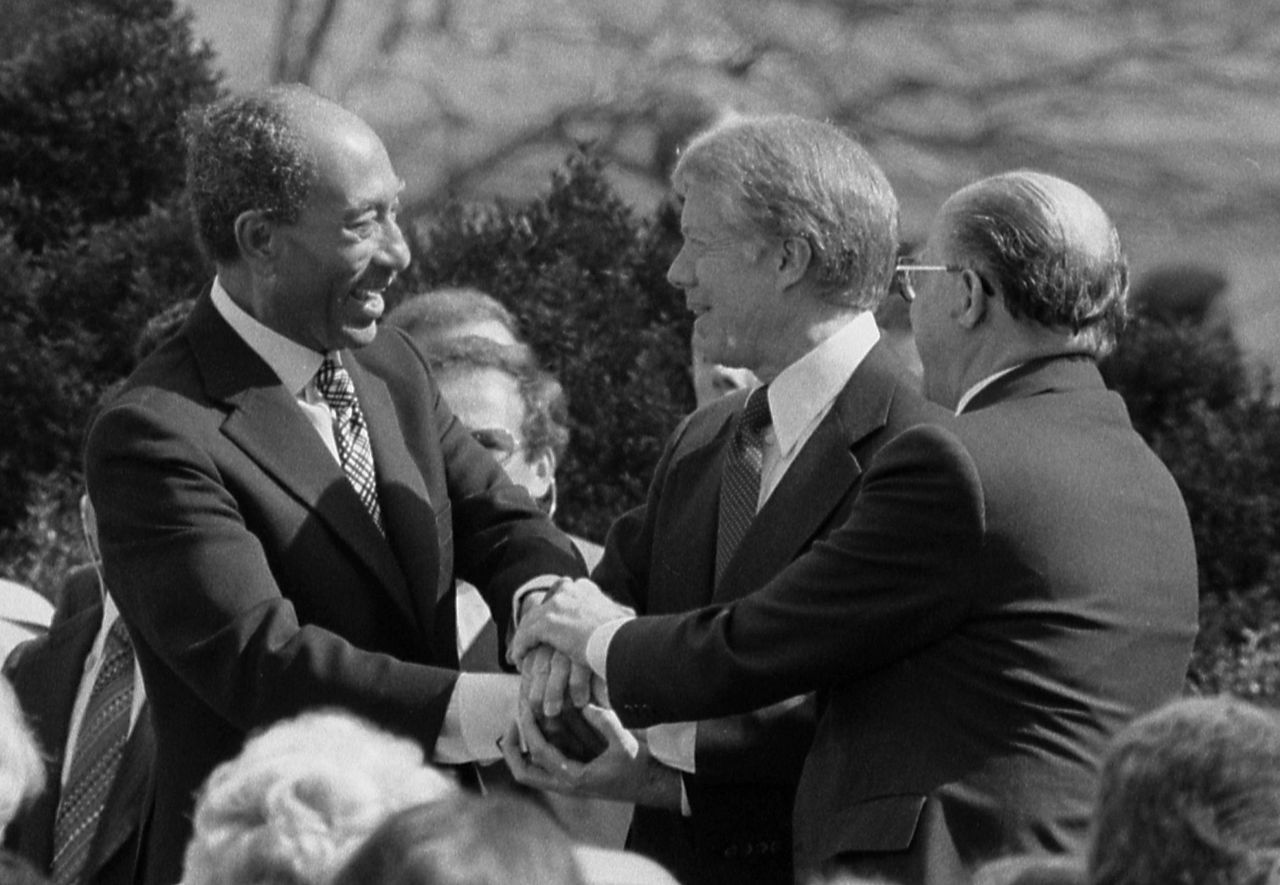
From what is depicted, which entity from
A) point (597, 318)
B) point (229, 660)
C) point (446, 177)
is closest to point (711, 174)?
point (229, 660)

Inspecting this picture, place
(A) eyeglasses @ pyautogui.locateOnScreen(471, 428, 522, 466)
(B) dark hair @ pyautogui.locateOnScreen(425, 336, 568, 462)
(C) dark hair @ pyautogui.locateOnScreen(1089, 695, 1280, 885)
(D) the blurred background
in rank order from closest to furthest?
(C) dark hair @ pyautogui.locateOnScreen(1089, 695, 1280, 885) < (A) eyeglasses @ pyautogui.locateOnScreen(471, 428, 522, 466) < (B) dark hair @ pyautogui.locateOnScreen(425, 336, 568, 462) < (D) the blurred background

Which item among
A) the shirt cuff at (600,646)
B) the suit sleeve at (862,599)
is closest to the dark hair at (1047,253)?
the suit sleeve at (862,599)

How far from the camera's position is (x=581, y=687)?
4324mm

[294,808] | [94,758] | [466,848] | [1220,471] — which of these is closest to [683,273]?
[94,758]

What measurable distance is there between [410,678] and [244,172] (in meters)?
0.95

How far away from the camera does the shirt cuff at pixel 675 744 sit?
4.22m

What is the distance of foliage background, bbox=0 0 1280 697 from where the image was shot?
25.0 ft

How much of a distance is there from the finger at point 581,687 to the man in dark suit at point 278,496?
Result: 124mm

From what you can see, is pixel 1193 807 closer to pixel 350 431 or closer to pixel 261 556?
pixel 261 556

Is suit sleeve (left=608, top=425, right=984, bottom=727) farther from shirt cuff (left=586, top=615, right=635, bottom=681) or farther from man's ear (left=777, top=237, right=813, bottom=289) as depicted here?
man's ear (left=777, top=237, right=813, bottom=289)

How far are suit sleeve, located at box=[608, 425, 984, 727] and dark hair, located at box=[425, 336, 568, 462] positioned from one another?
186 centimetres

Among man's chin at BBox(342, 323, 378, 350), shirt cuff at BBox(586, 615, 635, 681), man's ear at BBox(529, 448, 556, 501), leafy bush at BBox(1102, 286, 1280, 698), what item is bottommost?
leafy bush at BBox(1102, 286, 1280, 698)

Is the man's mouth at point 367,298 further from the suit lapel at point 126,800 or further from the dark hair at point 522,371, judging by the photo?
the dark hair at point 522,371

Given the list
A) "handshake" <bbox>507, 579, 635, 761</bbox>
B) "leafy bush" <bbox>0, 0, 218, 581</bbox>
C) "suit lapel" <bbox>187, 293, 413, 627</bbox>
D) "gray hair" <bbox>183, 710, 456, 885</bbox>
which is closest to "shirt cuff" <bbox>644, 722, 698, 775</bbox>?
"handshake" <bbox>507, 579, 635, 761</bbox>
